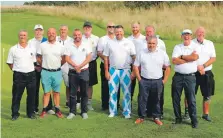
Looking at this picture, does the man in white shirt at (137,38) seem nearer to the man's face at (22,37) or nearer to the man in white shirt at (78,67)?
the man in white shirt at (78,67)

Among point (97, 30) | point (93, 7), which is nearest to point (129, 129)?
point (97, 30)

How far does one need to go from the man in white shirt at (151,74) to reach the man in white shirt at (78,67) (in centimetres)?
97

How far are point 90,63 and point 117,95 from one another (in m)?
0.84

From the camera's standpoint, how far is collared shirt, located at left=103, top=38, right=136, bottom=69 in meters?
7.92

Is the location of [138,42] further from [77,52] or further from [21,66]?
[21,66]

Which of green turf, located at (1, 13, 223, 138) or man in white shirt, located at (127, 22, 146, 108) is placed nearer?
green turf, located at (1, 13, 223, 138)

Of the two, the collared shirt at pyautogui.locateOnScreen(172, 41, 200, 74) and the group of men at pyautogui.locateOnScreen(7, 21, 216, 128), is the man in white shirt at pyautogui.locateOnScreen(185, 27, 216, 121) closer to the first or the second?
the group of men at pyautogui.locateOnScreen(7, 21, 216, 128)

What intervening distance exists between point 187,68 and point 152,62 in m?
0.61

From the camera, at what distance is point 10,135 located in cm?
710

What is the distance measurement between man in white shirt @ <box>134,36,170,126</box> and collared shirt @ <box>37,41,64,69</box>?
1.43 metres

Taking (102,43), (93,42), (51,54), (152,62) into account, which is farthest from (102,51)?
(152,62)

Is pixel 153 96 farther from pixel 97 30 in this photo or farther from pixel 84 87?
pixel 97 30

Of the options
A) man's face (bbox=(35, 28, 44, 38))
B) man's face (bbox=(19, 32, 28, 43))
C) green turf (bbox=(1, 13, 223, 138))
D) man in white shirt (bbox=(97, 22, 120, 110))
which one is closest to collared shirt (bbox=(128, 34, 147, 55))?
man in white shirt (bbox=(97, 22, 120, 110))

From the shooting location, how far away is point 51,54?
7941mm
